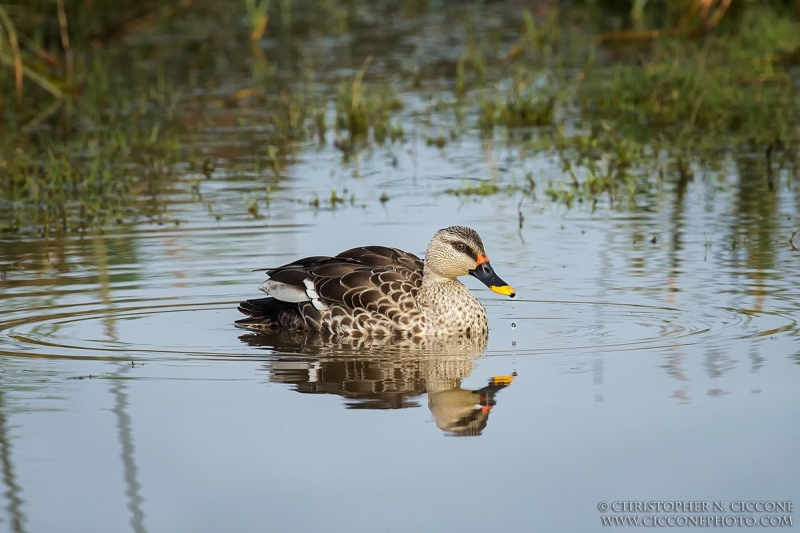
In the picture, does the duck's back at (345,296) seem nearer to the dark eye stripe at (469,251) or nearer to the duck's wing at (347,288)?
the duck's wing at (347,288)

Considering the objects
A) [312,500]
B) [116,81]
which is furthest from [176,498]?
[116,81]

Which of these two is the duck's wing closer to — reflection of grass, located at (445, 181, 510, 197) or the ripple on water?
the ripple on water

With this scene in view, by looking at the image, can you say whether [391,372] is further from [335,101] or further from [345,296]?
[335,101]

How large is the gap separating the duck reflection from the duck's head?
0.48 meters

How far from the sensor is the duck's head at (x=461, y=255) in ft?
29.3

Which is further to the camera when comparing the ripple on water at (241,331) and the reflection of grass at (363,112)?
the reflection of grass at (363,112)

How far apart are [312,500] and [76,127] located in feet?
37.2

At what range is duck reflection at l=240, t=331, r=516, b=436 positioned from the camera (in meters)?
7.13

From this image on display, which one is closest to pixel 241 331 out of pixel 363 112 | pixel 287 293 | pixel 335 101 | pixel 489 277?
pixel 287 293

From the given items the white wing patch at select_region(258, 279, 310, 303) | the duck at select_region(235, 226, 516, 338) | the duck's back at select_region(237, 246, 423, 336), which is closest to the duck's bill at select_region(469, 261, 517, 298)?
the duck at select_region(235, 226, 516, 338)

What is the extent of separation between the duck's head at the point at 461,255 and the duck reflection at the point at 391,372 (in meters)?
0.48

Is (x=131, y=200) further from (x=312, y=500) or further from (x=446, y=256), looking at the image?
(x=312, y=500)

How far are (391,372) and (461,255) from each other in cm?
125

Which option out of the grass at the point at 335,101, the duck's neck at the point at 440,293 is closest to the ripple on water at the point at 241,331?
the duck's neck at the point at 440,293
